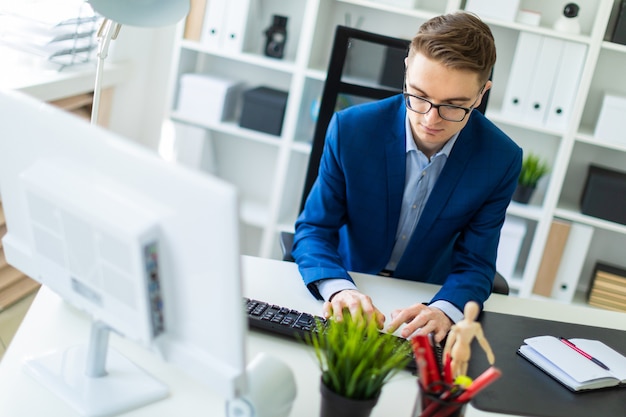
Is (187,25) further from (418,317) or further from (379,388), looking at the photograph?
(379,388)

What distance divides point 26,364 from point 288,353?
0.43 meters

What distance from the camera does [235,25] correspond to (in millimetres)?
3176

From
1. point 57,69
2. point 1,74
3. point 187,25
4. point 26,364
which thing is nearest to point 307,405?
point 26,364

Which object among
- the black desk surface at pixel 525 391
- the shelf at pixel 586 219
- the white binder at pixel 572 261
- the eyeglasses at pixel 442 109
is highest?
the eyeglasses at pixel 442 109

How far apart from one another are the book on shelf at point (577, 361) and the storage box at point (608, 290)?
1.76 metres

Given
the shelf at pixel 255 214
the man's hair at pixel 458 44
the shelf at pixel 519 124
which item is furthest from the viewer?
the shelf at pixel 255 214

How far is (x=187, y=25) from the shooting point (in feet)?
10.5

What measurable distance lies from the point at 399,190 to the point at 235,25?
5.43 feet

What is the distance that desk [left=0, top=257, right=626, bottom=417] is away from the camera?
1.11 m

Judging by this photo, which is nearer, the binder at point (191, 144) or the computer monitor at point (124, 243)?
the computer monitor at point (124, 243)

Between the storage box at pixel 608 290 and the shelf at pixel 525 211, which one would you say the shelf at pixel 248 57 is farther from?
the storage box at pixel 608 290

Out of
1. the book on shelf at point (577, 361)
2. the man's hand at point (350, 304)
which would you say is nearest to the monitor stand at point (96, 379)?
the man's hand at point (350, 304)

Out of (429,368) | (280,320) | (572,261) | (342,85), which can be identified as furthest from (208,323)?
(572,261)

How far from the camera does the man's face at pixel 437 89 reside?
5.06 ft
